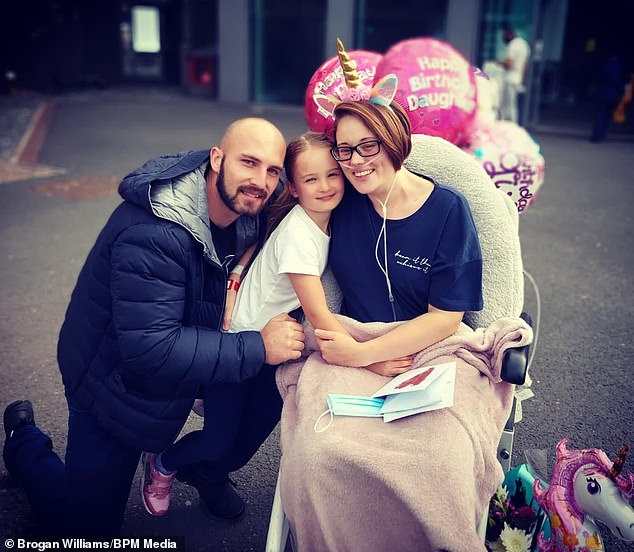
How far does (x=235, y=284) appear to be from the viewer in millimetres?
2381

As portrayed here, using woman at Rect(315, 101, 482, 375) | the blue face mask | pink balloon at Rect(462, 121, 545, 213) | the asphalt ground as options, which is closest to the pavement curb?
the asphalt ground

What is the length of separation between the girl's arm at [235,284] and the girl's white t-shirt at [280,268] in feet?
0.06

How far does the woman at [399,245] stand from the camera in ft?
6.77

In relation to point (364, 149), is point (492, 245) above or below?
below

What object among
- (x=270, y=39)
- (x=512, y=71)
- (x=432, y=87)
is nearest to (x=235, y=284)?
(x=432, y=87)

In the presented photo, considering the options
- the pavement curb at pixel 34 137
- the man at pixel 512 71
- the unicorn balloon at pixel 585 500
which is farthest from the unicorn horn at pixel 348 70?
the man at pixel 512 71

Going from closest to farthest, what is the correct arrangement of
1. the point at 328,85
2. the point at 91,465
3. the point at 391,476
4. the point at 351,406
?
the point at 391,476 → the point at 351,406 → the point at 91,465 → the point at 328,85

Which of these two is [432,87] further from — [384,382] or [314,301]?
[384,382]

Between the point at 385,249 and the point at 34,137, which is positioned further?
the point at 34,137

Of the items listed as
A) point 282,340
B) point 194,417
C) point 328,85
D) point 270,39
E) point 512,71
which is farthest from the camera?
point 270,39

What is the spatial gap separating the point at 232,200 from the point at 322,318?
0.53 meters

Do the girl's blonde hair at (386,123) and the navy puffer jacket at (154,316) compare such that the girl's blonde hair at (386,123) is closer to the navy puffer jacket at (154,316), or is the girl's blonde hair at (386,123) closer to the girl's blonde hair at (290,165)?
the girl's blonde hair at (290,165)

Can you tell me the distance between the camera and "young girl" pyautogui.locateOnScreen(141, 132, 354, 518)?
2.14m

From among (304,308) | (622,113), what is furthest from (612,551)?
(622,113)
